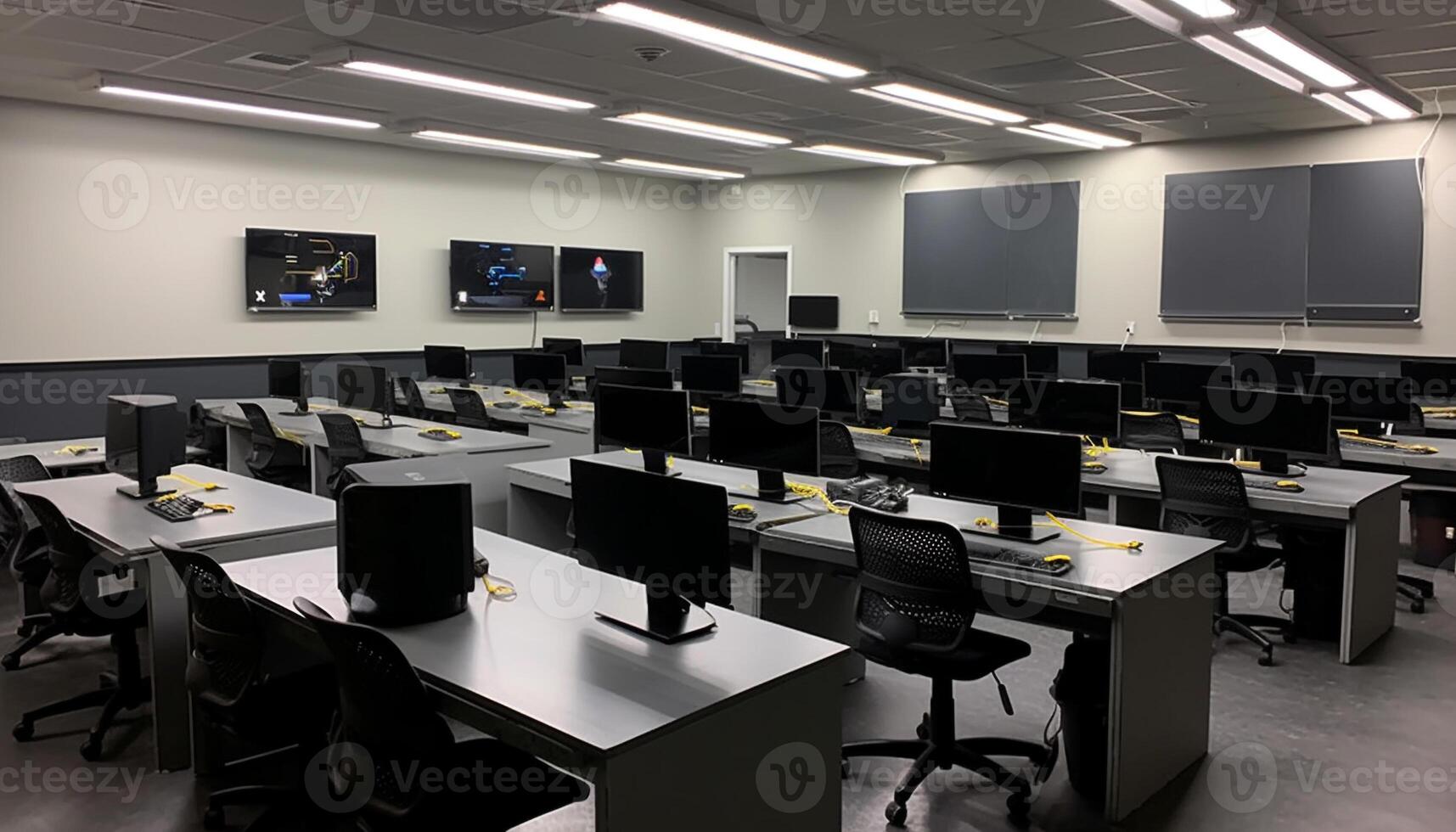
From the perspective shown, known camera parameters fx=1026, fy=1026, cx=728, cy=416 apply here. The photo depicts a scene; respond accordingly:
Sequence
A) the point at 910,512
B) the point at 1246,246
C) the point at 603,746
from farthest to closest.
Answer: the point at 1246,246 < the point at 910,512 < the point at 603,746

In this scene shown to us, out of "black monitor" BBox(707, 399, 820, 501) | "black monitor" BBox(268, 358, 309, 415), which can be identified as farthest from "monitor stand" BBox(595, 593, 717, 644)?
"black monitor" BBox(268, 358, 309, 415)

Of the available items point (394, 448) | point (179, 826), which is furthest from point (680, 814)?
point (394, 448)

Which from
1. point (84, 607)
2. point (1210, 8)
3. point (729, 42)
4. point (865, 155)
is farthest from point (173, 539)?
point (865, 155)

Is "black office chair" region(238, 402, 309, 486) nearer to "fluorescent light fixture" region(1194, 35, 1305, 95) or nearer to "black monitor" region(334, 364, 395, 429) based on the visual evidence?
"black monitor" region(334, 364, 395, 429)

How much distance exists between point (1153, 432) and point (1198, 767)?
3220mm

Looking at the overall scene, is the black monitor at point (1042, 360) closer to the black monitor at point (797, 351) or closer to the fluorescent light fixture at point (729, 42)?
the black monitor at point (797, 351)

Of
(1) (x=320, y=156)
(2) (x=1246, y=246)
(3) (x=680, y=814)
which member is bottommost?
(3) (x=680, y=814)

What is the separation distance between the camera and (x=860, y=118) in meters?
8.90

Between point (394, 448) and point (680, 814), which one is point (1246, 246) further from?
point (680, 814)

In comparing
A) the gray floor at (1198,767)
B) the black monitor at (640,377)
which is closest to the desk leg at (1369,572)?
the gray floor at (1198,767)

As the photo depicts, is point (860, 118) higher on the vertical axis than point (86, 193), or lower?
higher

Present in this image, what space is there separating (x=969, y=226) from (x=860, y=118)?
3081 millimetres

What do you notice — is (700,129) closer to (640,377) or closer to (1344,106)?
(640,377)

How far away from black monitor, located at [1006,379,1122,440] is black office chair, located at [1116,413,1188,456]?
73 cm
